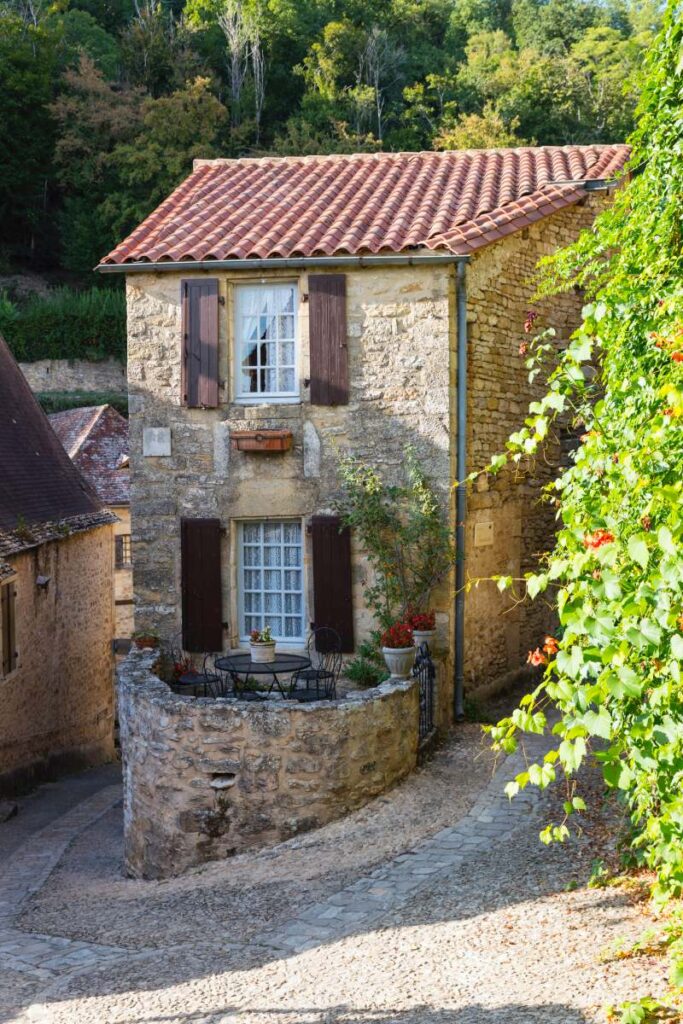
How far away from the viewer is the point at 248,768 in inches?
354

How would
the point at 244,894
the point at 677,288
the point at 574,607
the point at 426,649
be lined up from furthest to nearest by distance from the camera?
the point at 426,649 → the point at 244,894 → the point at 677,288 → the point at 574,607

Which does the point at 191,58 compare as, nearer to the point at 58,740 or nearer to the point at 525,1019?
the point at 58,740

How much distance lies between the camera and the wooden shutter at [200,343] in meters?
11.5

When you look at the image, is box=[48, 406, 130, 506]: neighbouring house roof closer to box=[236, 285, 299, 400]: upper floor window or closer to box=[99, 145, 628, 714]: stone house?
box=[99, 145, 628, 714]: stone house

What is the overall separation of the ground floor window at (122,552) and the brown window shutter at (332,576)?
44.1 ft

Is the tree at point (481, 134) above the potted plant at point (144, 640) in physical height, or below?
above

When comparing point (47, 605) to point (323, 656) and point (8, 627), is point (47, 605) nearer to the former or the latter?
point (8, 627)

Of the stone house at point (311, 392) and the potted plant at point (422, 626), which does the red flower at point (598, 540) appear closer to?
the potted plant at point (422, 626)

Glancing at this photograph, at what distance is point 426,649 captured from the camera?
10773 millimetres

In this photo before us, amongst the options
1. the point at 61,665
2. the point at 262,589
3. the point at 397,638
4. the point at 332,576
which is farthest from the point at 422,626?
the point at 61,665

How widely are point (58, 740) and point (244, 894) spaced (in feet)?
32.2

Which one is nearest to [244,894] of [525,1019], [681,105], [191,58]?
[525,1019]

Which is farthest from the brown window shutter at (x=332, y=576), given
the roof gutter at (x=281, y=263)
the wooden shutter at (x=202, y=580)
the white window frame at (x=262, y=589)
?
the roof gutter at (x=281, y=263)

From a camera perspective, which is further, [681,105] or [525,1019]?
[681,105]
